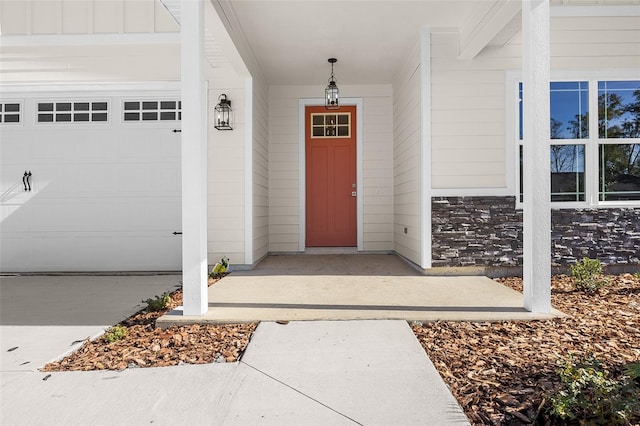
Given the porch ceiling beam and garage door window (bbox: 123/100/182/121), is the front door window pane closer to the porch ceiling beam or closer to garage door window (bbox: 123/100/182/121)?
the porch ceiling beam

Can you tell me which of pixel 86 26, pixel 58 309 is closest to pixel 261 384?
pixel 58 309

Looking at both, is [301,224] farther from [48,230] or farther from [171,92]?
[48,230]

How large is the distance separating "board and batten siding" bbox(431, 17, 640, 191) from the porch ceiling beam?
189 millimetres

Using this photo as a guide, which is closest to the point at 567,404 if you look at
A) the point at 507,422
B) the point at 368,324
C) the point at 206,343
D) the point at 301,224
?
the point at 507,422

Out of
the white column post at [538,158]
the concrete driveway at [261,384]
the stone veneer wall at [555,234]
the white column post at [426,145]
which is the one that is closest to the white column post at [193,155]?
the concrete driveway at [261,384]

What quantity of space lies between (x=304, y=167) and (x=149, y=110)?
242 centimetres

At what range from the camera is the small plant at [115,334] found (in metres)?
2.51

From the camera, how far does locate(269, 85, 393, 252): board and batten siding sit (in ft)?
21.0

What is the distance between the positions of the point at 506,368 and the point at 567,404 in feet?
1.76

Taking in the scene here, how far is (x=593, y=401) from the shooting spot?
5.06 ft

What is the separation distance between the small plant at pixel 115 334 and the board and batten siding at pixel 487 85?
3.37m

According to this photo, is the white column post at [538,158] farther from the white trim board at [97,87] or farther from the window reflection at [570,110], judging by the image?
the white trim board at [97,87]

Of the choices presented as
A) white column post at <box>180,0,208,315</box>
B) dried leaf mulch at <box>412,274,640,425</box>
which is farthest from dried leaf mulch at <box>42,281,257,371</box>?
dried leaf mulch at <box>412,274,640,425</box>

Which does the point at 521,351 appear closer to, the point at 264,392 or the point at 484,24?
the point at 264,392
